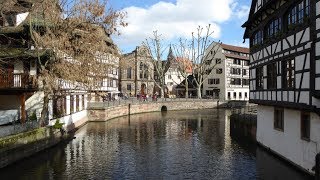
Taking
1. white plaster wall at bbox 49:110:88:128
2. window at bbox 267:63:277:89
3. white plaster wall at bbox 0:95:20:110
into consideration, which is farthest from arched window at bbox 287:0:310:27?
white plaster wall at bbox 0:95:20:110

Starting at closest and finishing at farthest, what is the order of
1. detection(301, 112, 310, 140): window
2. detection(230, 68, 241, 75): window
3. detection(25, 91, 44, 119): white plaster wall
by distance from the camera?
detection(301, 112, 310, 140): window < detection(25, 91, 44, 119): white plaster wall < detection(230, 68, 241, 75): window

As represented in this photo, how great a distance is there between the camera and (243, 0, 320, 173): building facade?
57.5ft

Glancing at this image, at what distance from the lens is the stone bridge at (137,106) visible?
156ft

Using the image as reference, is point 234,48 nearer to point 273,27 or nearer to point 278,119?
point 273,27

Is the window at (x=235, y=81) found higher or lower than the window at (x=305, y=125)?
higher

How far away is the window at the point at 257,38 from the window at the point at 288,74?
546 cm

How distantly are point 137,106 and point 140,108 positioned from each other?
3.85ft

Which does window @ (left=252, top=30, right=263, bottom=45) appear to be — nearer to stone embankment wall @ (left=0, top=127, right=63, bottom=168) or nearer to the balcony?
stone embankment wall @ (left=0, top=127, right=63, bottom=168)

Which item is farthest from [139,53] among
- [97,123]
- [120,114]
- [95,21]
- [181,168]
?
[181,168]

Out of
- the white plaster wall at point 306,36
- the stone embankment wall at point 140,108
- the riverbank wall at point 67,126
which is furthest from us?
the stone embankment wall at point 140,108

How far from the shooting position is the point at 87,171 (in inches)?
802

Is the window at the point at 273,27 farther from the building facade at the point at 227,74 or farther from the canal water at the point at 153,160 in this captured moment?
the building facade at the point at 227,74

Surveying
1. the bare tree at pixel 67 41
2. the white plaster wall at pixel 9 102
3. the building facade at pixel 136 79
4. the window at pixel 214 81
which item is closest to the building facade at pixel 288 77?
the bare tree at pixel 67 41

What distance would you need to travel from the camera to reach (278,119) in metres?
23.5
